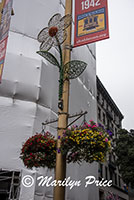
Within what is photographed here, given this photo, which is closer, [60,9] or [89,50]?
[60,9]

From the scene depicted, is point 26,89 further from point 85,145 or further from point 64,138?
point 85,145

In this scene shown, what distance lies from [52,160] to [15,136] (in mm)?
5530

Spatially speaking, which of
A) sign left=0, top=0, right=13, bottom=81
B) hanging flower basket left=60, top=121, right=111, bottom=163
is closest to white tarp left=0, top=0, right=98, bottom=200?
sign left=0, top=0, right=13, bottom=81

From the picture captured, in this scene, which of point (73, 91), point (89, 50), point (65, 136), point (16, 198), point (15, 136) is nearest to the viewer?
point (65, 136)

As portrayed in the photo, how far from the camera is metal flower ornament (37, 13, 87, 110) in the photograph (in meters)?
5.46

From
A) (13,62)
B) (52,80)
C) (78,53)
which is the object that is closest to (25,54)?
(13,62)

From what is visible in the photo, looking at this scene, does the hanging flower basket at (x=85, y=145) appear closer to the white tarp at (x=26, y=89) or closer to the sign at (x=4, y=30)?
the sign at (x=4, y=30)

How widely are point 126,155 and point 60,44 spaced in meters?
20.3

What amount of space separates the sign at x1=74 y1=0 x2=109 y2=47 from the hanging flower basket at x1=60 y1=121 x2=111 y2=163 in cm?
253

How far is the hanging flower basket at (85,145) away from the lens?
4434 mm

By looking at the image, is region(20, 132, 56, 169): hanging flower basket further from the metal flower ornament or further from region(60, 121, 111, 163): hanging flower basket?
the metal flower ornament

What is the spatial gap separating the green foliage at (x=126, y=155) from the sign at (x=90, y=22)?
18.4m

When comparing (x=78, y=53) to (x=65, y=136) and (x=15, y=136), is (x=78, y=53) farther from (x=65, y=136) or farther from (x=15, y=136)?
(x=65, y=136)

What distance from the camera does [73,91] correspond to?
15297 millimetres
